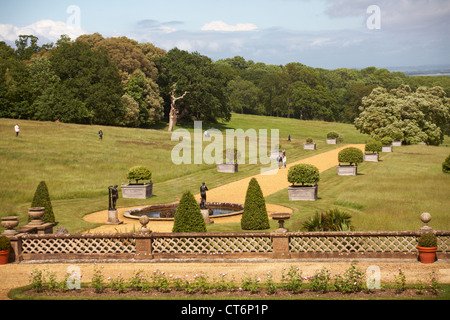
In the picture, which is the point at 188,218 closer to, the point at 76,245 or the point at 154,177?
the point at 76,245

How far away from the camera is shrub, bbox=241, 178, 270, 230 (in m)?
24.9

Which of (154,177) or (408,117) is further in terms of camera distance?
(408,117)

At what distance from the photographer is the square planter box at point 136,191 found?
123 ft

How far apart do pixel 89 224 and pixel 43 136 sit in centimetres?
3963

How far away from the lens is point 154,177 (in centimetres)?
4747

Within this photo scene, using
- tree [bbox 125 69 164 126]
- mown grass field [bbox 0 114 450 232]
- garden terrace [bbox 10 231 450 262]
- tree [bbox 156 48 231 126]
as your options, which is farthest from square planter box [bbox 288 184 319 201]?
tree [bbox 156 48 231 126]

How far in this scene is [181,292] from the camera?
14977 millimetres

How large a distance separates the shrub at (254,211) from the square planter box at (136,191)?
46.1 feet

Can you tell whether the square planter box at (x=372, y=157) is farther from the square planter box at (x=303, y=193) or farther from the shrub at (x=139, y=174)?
the shrub at (x=139, y=174)

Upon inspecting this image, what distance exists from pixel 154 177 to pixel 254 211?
2379 cm

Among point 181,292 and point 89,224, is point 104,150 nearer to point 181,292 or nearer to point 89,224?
point 89,224

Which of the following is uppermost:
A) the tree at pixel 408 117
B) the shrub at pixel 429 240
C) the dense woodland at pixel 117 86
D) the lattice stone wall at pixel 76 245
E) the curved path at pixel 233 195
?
the dense woodland at pixel 117 86

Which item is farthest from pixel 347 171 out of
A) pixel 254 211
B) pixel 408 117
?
pixel 408 117

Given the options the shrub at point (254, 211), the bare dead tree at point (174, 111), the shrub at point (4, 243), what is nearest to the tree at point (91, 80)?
the bare dead tree at point (174, 111)
